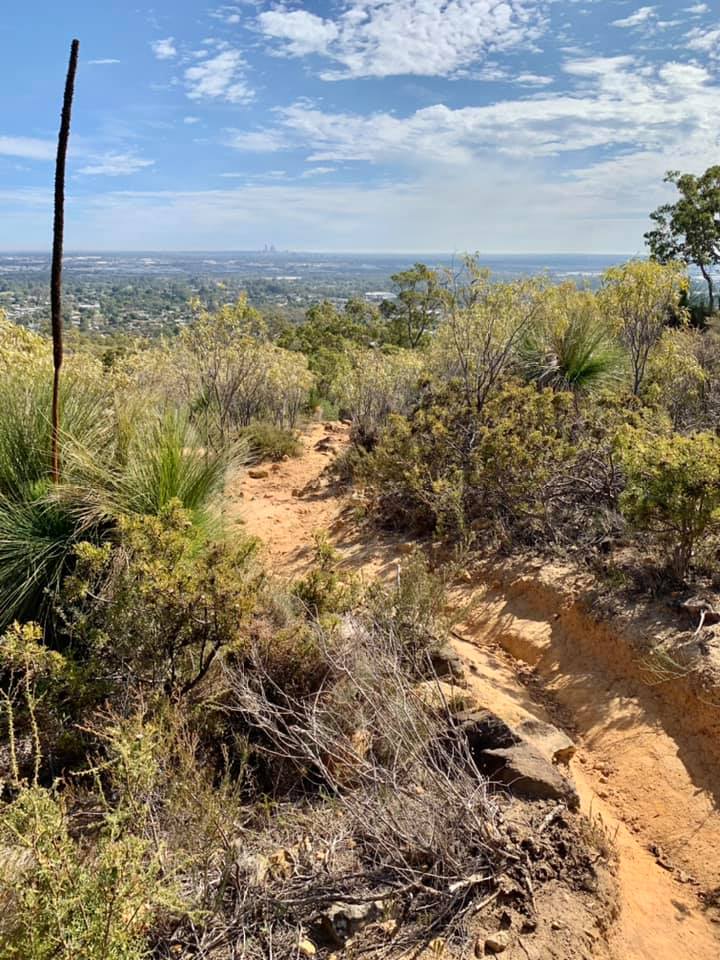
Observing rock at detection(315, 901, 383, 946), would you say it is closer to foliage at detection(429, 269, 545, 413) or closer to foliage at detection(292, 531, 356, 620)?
foliage at detection(292, 531, 356, 620)

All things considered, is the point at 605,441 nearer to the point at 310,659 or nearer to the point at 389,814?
the point at 310,659

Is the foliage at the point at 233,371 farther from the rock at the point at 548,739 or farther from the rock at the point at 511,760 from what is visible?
the rock at the point at 511,760

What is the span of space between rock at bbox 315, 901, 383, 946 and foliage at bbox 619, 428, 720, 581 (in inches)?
127

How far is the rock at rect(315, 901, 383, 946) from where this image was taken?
2129mm

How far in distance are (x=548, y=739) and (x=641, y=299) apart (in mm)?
6742

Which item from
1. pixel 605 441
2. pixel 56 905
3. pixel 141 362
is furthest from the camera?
pixel 141 362

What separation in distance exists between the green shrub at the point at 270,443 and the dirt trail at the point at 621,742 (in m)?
3.89

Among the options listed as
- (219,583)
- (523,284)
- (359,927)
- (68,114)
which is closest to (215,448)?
(219,583)

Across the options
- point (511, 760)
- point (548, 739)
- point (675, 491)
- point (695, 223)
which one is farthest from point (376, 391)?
point (695, 223)

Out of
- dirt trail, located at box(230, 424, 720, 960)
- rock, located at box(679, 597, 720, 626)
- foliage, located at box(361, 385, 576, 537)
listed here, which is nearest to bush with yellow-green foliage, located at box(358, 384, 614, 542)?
foliage, located at box(361, 385, 576, 537)

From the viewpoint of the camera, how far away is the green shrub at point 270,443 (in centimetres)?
1004

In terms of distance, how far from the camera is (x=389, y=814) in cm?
235

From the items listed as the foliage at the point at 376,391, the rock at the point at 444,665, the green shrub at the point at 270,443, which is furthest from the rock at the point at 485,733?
the green shrub at the point at 270,443

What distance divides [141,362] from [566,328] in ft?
23.3
